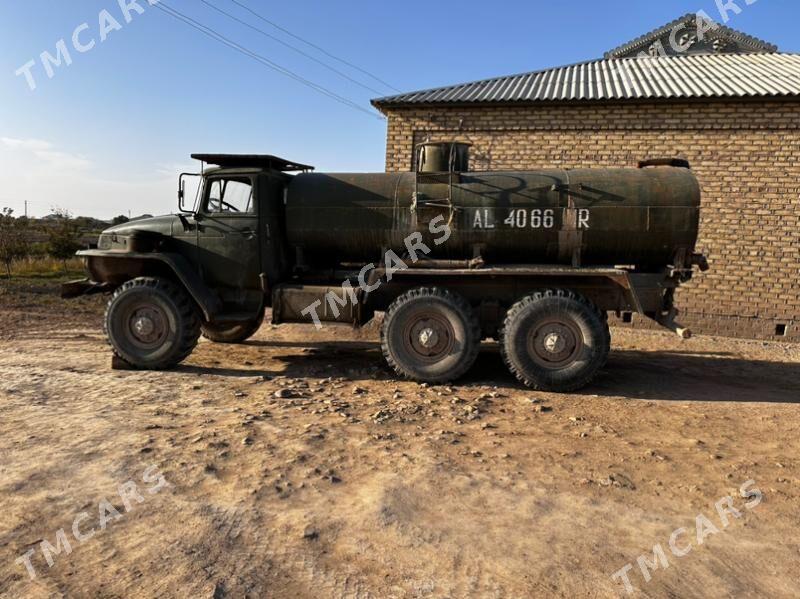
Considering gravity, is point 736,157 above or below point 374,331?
above

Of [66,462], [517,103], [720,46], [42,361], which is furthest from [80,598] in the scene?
[720,46]

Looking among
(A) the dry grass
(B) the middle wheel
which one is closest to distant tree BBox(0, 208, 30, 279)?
(A) the dry grass

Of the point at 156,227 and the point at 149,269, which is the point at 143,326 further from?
the point at 156,227

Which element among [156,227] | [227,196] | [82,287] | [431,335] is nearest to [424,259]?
[431,335]

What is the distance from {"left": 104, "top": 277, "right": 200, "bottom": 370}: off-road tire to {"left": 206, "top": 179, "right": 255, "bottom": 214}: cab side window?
1130 millimetres

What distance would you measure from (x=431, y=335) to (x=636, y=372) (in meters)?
2.96

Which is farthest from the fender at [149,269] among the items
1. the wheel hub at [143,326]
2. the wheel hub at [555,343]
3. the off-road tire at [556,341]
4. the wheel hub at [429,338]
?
the wheel hub at [555,343]

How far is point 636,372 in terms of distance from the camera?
6.89 meters

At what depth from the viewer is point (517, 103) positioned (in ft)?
31.9

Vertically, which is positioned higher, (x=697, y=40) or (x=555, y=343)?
(x=697, y=40)

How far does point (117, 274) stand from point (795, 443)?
7.59m

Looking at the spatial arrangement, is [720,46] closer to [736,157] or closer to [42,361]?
[736,157]

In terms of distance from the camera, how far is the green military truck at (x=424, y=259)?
5.88m

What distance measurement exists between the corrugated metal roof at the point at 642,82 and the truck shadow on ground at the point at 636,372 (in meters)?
4.68
